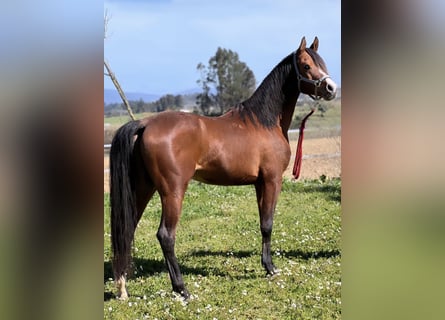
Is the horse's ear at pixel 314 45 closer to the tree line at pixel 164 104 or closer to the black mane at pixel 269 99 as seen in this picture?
the black mane at pixel 269 99

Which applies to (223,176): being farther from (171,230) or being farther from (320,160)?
(320,160)

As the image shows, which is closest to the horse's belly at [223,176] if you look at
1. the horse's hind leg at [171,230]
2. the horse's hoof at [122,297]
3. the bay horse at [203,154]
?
the bay horse at [203,154]

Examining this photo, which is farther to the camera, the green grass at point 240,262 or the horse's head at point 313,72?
the horse's head at point 313,72

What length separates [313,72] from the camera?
264 cm

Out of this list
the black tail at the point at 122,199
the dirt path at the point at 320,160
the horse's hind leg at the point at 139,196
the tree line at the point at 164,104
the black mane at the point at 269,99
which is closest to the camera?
the black tail at the point at 122,199

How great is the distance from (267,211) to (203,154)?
2.42 feet

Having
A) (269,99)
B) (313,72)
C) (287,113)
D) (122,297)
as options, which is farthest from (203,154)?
(122,297)

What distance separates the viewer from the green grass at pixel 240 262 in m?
2.43

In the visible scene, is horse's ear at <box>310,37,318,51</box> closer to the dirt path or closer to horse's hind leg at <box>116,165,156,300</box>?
horse's hind leg at <box>116,165,156,300</box>

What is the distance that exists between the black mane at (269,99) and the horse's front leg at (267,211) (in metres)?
0.45

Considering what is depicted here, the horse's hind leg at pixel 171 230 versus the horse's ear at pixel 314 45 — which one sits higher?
the horse's ear at pixel 314 45
